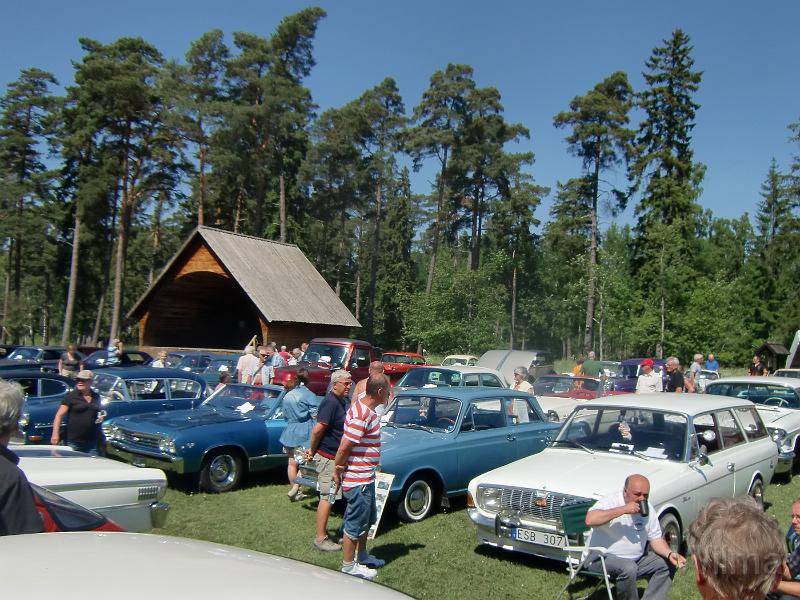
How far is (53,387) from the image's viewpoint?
11.6m

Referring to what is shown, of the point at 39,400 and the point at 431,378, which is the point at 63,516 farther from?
the point at 431,378

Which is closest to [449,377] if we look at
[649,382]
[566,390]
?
[566,390]

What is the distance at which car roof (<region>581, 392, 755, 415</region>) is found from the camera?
7.54 meters

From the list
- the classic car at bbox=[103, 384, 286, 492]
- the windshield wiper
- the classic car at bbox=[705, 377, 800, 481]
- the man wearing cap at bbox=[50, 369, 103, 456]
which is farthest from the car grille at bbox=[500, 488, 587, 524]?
the classic car at bbox=[705, 377, 800, 481]

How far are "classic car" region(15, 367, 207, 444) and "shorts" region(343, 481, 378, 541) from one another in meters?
6.77

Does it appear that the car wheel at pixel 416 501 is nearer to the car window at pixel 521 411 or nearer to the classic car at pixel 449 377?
the car window at pixel 521 411

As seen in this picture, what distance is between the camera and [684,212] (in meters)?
44.4

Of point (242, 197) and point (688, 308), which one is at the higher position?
point (242, 197)

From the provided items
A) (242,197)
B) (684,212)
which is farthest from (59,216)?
(684,212)

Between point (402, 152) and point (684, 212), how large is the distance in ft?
63.3

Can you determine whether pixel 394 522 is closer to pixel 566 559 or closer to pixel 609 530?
pixel 566 559

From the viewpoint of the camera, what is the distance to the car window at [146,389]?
39.5 feet

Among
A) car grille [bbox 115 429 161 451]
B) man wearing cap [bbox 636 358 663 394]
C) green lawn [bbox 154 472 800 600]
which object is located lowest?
green lawn [bbox 154 472 800 600]

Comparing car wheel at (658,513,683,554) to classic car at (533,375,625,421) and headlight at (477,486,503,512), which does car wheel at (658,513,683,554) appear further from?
classic car at (533,375,625,421)
